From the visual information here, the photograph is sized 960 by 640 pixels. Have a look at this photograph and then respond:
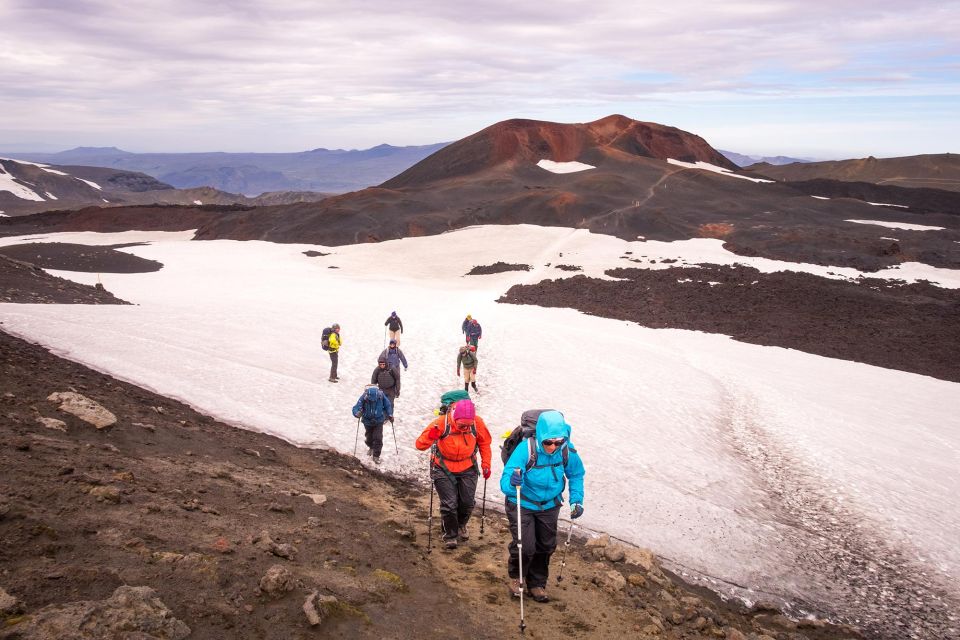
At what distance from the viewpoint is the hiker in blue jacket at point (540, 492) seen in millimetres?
7262

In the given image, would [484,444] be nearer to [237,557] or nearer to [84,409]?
[237,557]

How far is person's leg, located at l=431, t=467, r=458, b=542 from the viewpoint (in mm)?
8477

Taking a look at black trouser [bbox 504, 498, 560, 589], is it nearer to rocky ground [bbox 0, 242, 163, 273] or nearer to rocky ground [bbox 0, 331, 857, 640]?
rocky ground [bbox 0, 331, 857, 640]

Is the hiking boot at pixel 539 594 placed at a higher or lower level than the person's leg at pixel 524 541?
lower

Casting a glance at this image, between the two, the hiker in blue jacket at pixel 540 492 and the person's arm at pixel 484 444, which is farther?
the person's arm at pixel 484 444

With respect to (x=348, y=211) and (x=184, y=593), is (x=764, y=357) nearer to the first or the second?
(x=184, y=593)

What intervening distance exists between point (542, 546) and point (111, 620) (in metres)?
4.56

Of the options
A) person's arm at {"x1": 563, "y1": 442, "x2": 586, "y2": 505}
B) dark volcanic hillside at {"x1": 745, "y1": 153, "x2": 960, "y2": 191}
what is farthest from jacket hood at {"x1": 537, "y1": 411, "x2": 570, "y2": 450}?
dark volcanic hillside at {"x1": 745, "y1": 153, "x2": 960, "y2": 191}

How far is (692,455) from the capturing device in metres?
14.8

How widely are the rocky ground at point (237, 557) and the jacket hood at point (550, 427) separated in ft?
6.64

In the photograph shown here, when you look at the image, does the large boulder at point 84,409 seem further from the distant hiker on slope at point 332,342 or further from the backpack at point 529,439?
the distant hiker on slope at point 332,342

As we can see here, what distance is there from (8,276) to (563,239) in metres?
43.3

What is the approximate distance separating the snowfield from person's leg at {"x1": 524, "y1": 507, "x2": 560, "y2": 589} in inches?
141

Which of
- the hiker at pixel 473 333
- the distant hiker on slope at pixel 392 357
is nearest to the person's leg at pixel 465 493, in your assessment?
the distant hiker on slope at pixel 392 357
